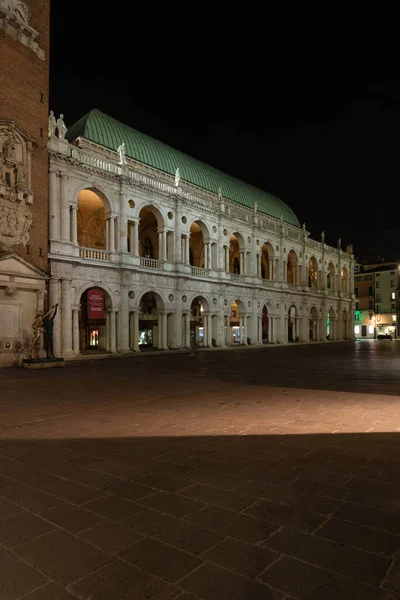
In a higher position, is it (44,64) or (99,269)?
(44,64)

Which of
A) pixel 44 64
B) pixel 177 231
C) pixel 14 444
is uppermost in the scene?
pixel 44 64

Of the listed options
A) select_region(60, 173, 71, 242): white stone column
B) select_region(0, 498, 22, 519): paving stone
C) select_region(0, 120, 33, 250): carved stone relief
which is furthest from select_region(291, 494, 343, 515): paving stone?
select_region(60, 173, 71, 242): white stone column

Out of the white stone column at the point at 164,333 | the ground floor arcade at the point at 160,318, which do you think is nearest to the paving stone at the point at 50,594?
the ground floor arcade at the point at 160,318

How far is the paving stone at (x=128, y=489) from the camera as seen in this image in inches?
181

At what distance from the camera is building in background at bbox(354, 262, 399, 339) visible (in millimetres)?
85688

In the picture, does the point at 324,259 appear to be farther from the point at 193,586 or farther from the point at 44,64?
the point at 193,586

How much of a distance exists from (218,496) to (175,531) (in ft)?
3.06

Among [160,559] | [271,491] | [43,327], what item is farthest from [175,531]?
[43,327]

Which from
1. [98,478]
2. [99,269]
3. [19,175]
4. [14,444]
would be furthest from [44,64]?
[98,478]

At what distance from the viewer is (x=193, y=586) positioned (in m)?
2.93

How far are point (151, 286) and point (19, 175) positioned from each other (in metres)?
13.9

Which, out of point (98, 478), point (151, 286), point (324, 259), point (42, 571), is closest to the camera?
point (42, 571)

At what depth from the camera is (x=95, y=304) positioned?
Answer: 30141 millimetres

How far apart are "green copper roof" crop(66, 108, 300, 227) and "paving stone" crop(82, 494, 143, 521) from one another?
32819 mm
